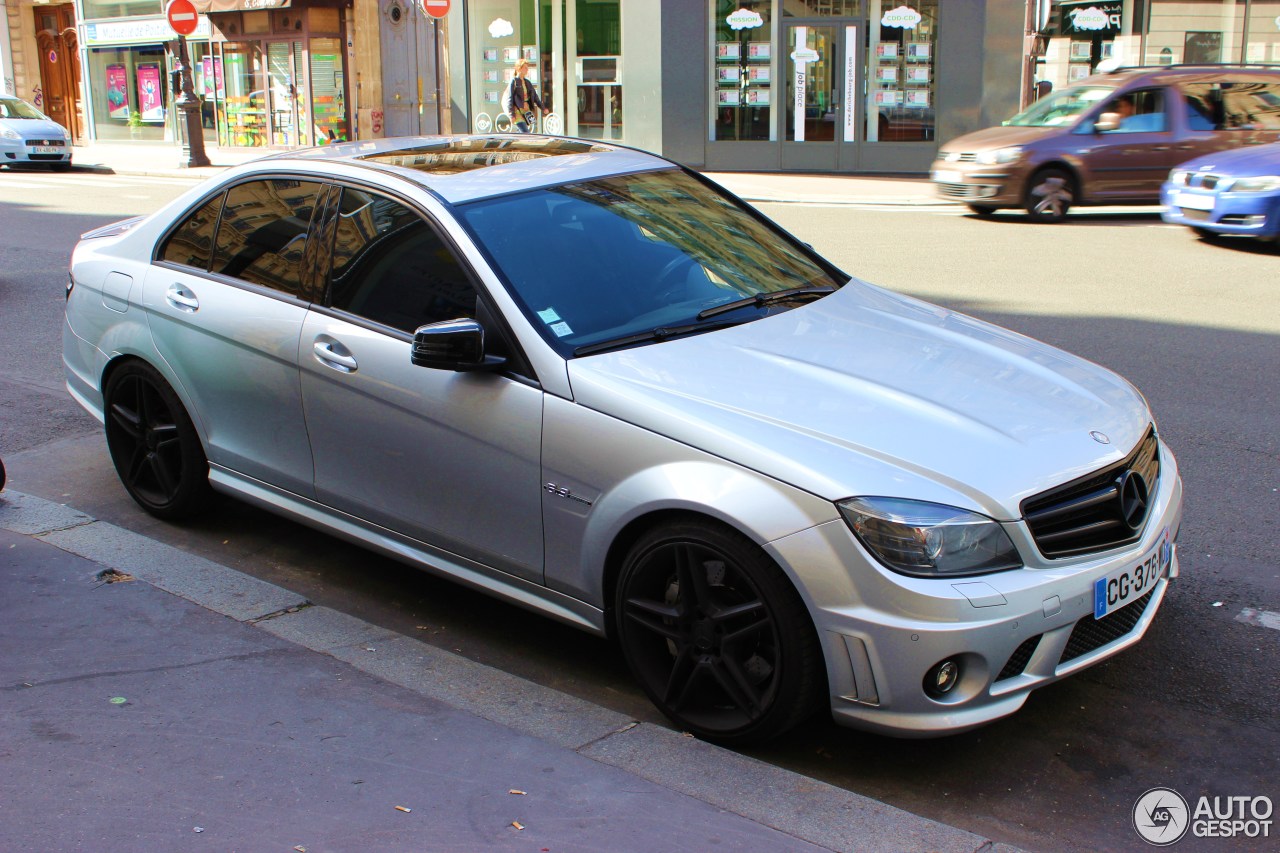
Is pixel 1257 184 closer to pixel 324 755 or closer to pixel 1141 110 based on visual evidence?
pixel 1141 110

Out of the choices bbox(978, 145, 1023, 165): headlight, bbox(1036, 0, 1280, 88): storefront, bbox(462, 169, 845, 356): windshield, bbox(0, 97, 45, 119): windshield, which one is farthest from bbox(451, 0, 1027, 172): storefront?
bbox(462, 169, 845, 356): windshield

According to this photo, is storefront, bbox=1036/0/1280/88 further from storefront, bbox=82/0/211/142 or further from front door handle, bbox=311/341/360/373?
front door handle, bbox=311/341/360/373

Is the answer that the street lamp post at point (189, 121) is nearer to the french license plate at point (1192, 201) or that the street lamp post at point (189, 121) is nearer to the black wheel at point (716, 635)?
the french license plate at point (1192, 201)

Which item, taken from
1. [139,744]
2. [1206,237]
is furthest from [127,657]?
[1206,237]

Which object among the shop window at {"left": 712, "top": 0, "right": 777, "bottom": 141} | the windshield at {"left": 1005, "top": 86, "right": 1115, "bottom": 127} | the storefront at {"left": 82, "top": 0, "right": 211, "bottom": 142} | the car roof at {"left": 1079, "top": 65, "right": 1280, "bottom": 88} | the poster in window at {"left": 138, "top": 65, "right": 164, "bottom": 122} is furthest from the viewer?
the poster in window at {"left": 138, "top": 65, "right": 164, "bottom": 122}

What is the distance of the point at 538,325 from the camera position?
418 centimetres

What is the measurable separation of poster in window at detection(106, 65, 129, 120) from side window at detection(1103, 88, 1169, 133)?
24448mm

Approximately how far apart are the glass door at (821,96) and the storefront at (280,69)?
1003cm

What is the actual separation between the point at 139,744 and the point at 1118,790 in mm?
2701

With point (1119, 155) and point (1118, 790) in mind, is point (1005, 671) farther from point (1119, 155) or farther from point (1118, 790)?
point (1119, 155)

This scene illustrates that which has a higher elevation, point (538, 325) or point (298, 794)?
point (538, 325)

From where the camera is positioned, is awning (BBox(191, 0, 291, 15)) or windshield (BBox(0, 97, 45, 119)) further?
awning (BBox(191, 0, 291, 15))

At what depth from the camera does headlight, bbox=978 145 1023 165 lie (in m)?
16.0

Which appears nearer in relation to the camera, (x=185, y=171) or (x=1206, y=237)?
(x=1206, y=237)
